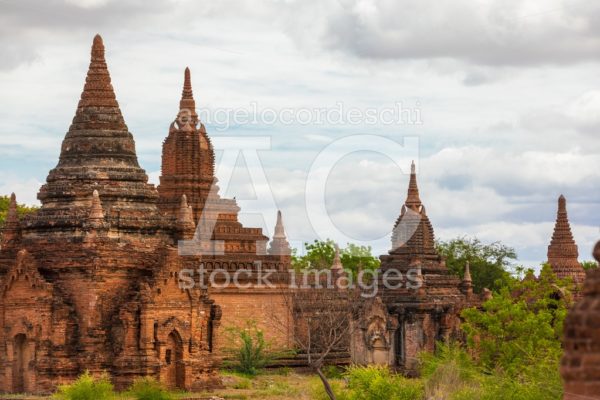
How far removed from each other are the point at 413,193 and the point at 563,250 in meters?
4.79

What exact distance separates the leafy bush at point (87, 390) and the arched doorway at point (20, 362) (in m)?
1.73

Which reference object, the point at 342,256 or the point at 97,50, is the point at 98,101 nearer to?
the point at 97,50

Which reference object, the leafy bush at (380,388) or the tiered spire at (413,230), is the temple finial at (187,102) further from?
the leafy bush at (380,388)

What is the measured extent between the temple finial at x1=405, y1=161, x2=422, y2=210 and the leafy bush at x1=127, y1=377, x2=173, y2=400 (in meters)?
14.1

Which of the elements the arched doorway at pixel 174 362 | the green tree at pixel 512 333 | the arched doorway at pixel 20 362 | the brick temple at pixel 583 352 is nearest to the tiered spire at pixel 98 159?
the arched doorway at pixel 20 362

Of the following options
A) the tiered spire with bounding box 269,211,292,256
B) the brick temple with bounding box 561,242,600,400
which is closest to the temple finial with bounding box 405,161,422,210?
the tiered spire with bounding box 269,211,292,256

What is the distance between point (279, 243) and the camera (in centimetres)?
4191

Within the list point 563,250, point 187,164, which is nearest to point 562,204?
point 563,250

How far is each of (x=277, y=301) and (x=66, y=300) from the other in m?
10.1

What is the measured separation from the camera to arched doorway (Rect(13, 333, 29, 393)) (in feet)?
98.9

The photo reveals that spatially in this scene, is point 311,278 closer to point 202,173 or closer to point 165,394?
point 202,173

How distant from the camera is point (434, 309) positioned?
38.1m

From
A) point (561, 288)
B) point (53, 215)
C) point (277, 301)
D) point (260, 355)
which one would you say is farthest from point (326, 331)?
point (53, 215)

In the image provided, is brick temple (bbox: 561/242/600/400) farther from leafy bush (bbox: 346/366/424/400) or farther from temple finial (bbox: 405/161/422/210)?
temple finial (bbox: 405/161/422/210)
